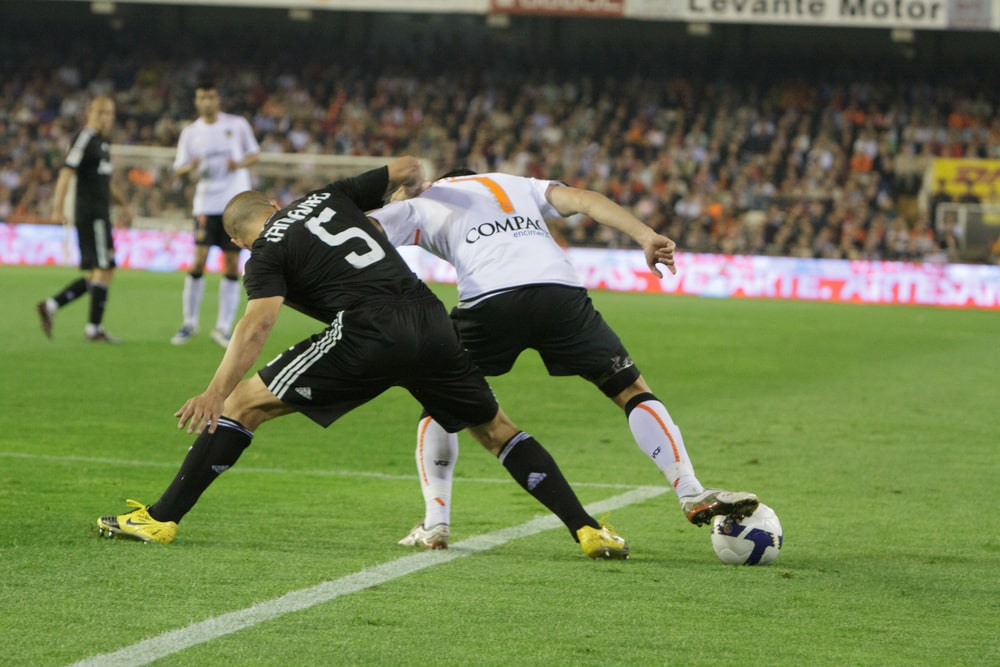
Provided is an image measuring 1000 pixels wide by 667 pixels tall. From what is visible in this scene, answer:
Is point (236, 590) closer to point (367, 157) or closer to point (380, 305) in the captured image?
point (380, 305)

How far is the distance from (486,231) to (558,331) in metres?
0.49

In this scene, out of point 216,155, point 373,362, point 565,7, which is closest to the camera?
point 373,362

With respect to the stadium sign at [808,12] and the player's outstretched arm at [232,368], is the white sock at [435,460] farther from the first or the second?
the stadium sign at [808,12]

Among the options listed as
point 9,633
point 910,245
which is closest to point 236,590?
point 9,633

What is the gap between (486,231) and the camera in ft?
19.0

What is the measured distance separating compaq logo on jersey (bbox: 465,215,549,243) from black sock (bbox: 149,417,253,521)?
1.17 metres

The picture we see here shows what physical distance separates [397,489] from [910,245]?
23.9 metres

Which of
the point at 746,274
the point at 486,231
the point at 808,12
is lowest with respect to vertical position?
the point at 746,274

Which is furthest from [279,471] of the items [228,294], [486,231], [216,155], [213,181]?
[216,155]

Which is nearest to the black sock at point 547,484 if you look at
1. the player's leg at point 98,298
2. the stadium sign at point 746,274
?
the player's leg at point 98,298

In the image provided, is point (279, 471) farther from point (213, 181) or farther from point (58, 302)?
point (213, 181)

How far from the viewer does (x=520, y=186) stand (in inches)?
232

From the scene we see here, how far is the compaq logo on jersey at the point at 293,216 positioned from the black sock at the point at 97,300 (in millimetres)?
8586

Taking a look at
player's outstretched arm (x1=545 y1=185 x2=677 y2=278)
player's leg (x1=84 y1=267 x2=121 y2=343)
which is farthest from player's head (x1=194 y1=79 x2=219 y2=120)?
player's outstretched arm (x1=545 y1=185 x2=677 y2=278)
